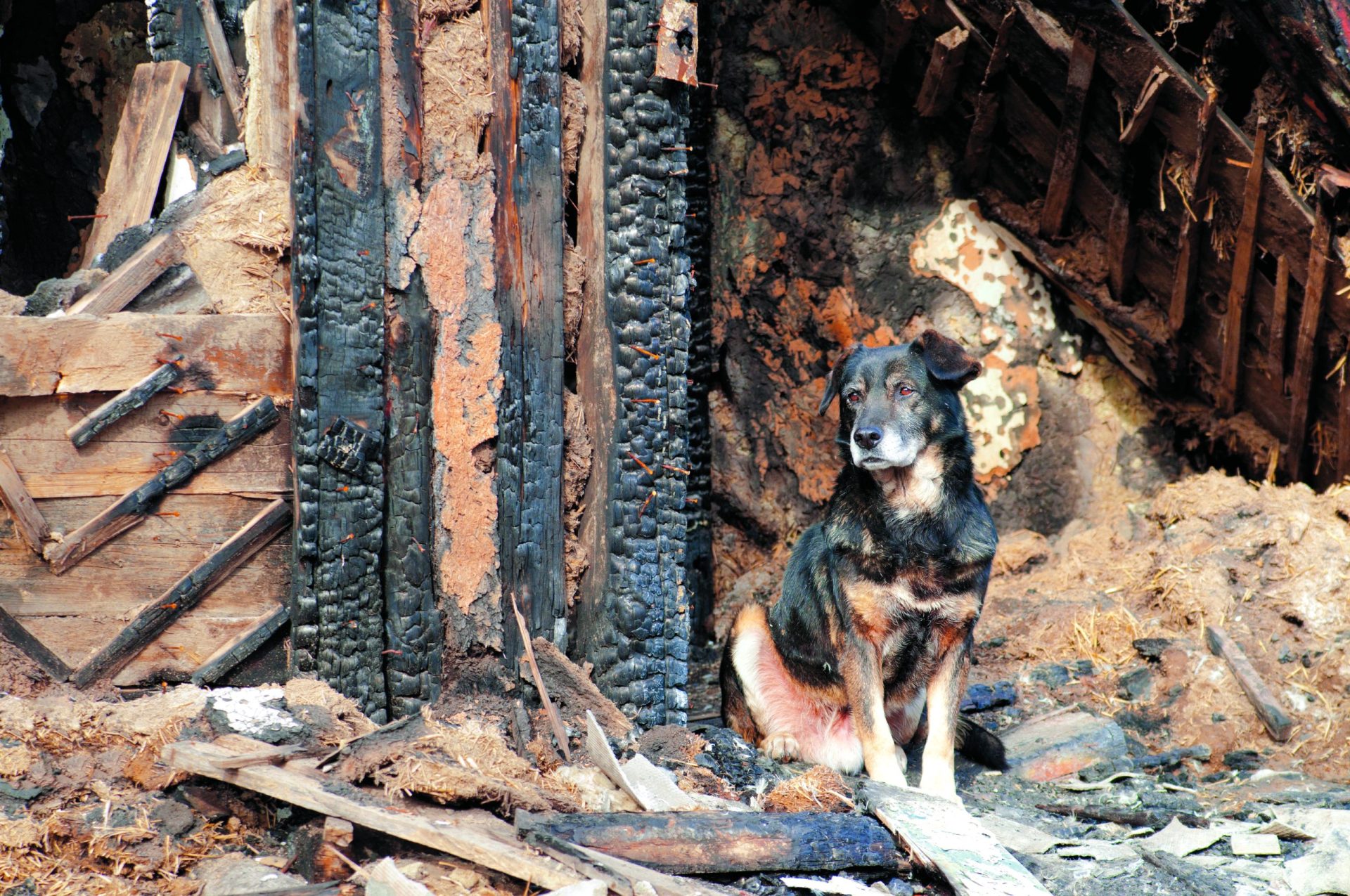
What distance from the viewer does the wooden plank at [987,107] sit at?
17.9ft

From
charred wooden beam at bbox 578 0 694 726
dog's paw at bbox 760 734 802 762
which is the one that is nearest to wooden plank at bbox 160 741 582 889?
charred wooden beam at bbox 578 0 694 726

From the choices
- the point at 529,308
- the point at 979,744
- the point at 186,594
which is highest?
the point at 529,308

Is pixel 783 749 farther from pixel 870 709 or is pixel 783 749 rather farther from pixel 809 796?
pixel 809 796

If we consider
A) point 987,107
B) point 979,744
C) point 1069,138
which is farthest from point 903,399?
point 987,107

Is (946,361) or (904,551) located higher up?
(946,361)

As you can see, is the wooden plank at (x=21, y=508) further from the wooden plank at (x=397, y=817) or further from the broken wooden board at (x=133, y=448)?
the wooden plank at (x=397, y=817)

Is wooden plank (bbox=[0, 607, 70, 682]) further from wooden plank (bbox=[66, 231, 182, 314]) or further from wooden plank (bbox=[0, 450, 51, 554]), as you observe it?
wooden plank (bbox=[66, 231, 182, 314])

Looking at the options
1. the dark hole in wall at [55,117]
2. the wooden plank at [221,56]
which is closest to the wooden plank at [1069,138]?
the wooden plank at [221,56]

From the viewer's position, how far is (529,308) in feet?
12.7

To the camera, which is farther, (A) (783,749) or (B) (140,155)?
(B) (140,155)

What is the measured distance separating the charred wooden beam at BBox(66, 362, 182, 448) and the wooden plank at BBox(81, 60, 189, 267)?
1086 millimetres

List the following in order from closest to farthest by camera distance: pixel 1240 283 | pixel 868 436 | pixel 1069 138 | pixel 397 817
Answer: pixel 397 817, pixel 868 436, pixel 1240 283, pixel 1069 138

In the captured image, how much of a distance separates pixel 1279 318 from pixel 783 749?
3.25 m

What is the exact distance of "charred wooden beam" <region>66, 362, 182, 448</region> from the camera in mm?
3445
